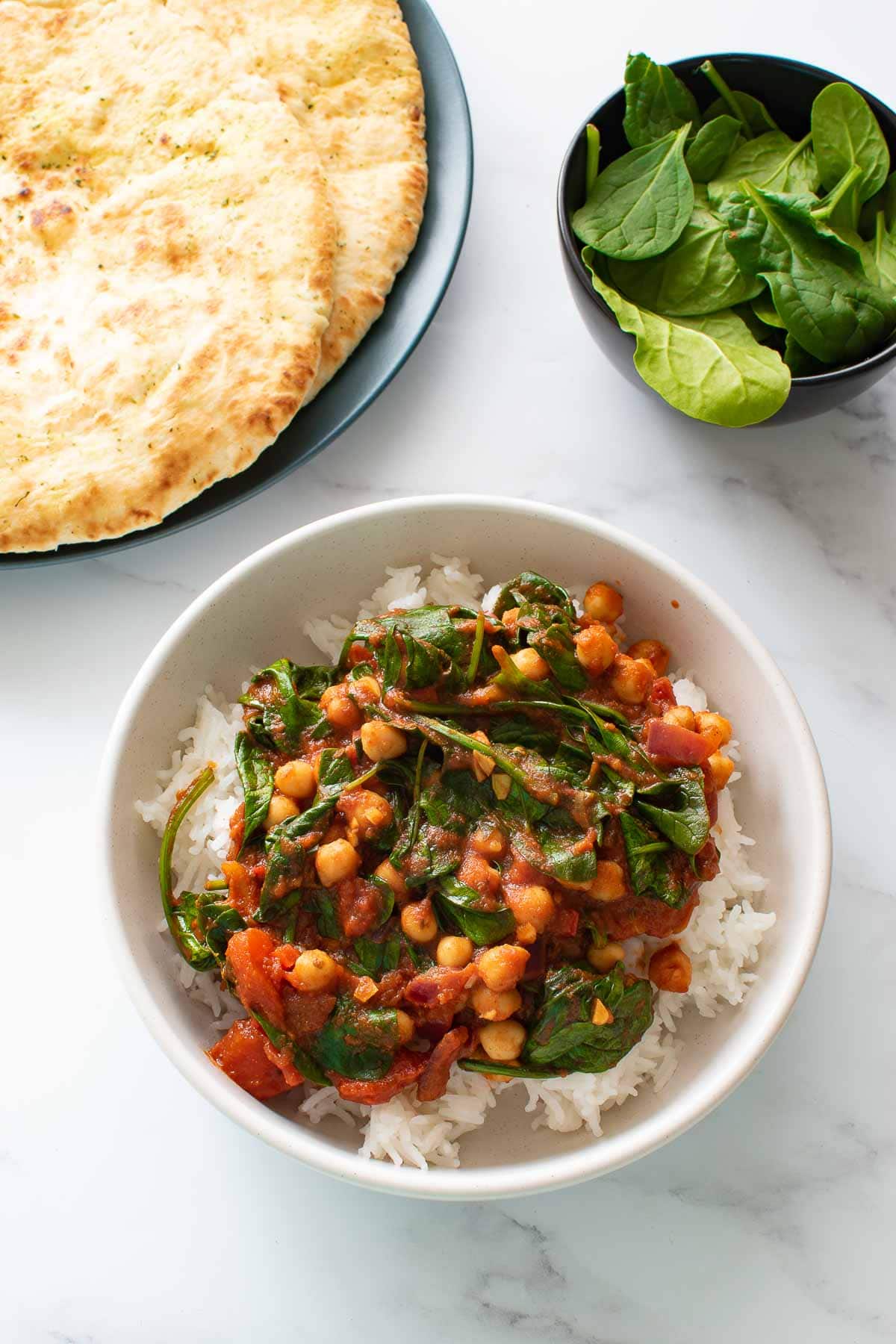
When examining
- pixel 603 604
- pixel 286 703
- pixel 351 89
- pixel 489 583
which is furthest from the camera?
pixel 351 89

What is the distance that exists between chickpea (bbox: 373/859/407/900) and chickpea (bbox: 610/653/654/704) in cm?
74

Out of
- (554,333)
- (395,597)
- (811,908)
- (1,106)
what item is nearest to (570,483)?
(554,333)

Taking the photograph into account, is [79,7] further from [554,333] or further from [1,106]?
[554,333]

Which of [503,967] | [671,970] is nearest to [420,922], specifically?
[503,967]

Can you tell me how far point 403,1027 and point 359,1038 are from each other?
11 centimetres

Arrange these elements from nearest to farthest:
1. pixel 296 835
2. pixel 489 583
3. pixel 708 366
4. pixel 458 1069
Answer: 1. pixel 296 835
2. pixel 458 1069
3. pixel 708 366
4. pixel 489 583

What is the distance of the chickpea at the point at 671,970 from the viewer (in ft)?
10.2

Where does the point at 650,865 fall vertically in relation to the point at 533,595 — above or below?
below

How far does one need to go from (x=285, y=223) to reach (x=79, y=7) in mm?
→ 1178

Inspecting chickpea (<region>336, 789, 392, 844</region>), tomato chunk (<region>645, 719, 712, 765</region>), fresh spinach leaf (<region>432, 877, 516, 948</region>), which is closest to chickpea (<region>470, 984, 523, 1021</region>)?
fresh spinach leaf (<region>432, 877, 516, 948</region>)

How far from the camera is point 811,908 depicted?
3029 millimetres

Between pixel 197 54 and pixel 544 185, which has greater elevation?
pixel 197 54

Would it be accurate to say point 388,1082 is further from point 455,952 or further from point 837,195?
point 837,195

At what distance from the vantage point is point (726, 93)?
3.79m
